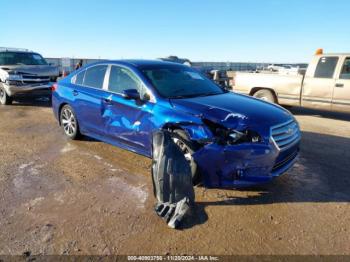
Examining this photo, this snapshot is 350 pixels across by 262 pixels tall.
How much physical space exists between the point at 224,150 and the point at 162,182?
801 millimetres

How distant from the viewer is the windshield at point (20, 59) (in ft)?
38.9

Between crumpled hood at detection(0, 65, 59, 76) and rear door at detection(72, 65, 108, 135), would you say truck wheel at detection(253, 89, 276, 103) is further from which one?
crumpled hood at detection(0, 65, 59, 76)

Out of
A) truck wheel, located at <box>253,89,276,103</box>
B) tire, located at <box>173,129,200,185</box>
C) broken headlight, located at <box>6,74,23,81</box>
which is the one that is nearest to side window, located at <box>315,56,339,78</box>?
truck wheel, located at <box>253,89,276,103</box>

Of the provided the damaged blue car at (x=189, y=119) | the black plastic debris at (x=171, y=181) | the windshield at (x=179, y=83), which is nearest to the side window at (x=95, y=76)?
the damaged blue car at (x=189, y=119)

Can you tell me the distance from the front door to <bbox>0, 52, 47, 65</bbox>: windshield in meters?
8.08

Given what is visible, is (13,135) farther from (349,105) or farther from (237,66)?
(237,66)

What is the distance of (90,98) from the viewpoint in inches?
226

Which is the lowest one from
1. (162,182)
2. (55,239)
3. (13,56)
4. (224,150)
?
(55,239)

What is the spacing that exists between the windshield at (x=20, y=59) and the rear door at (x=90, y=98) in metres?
7.02

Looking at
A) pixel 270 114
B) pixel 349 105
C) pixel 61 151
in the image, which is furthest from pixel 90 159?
pixel 349 105

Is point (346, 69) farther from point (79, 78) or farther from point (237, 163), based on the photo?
point (79, 78)

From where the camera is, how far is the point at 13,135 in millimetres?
7250

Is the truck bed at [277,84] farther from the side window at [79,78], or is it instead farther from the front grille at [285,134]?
the side window at [79,78]

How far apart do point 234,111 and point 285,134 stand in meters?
0.72
